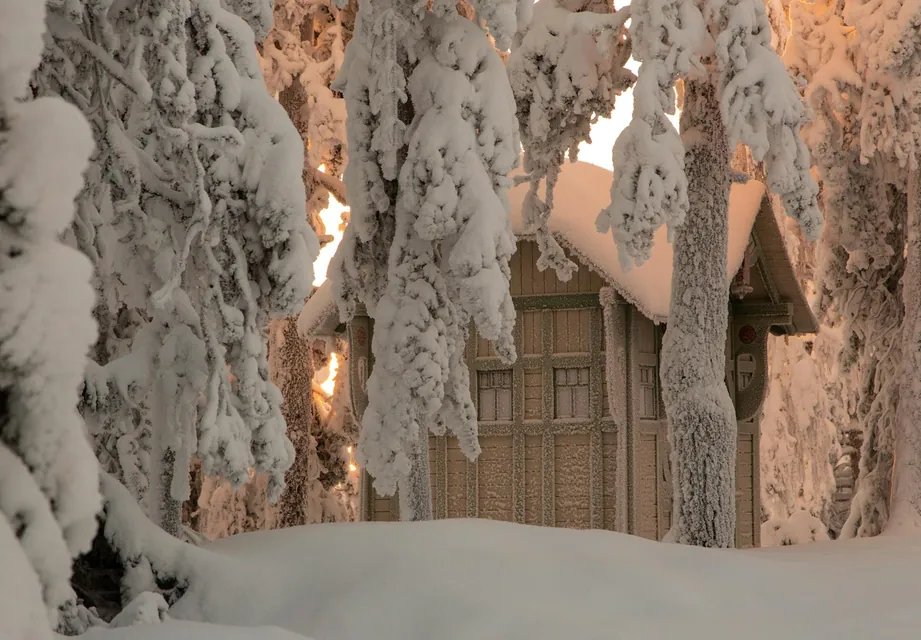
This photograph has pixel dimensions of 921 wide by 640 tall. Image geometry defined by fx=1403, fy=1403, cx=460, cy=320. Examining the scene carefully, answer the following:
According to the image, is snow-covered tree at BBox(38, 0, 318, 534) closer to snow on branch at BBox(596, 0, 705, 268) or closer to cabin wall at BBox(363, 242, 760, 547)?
snow on branch at BBox(596, 0, 705, 268)

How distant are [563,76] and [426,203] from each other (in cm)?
311

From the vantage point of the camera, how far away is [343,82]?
1356cm

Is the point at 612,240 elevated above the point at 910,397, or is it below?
above

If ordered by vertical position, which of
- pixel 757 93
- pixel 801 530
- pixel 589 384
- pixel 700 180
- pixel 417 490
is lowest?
pixel 801 530

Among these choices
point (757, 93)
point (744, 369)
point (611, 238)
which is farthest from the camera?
point (744, 369)

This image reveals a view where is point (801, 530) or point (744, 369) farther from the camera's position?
A: point (801, 530)

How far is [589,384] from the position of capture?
18.8 meters

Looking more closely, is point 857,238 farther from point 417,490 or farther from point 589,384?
point 417,490

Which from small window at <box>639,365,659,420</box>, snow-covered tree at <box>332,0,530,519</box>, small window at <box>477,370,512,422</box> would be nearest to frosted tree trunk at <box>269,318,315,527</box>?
small window at <box>477,370,512,422</box>

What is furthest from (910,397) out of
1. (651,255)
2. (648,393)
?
(651,255)

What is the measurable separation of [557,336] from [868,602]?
888 centimetres

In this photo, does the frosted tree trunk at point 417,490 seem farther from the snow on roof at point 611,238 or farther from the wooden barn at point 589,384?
the wooden barn at point 589,384

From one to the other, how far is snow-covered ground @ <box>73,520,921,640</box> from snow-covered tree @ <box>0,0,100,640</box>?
13.2ft

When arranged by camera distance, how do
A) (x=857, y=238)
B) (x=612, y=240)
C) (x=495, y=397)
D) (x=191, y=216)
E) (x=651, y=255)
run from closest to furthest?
(x=191, y=216) → (x=612, y=240) → (x=651, y=255) → (x=857, y=238) → (x=495, y=397)
